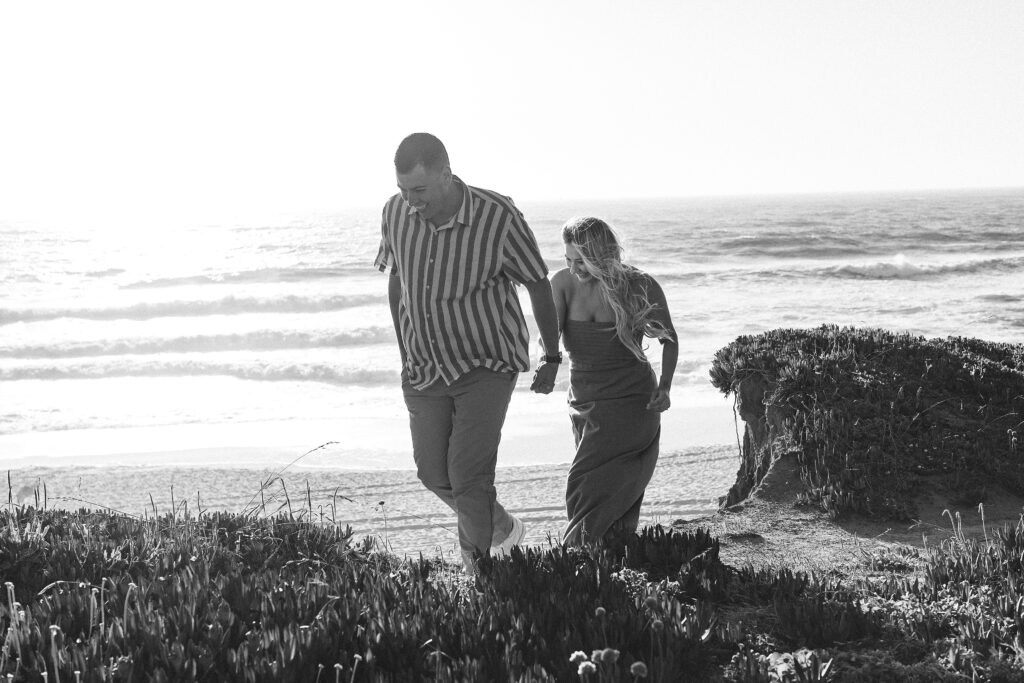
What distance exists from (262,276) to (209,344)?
13135mm

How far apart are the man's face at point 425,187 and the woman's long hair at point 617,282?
912 mm

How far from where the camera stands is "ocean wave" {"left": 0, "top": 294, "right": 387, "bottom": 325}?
3008cm

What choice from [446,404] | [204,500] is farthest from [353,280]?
[446,404]

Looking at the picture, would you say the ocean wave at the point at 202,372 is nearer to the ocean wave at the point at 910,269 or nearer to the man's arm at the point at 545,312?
the man's arm at the point at 545,312

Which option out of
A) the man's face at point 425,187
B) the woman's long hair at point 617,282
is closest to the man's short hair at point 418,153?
the man's face at point 425,187

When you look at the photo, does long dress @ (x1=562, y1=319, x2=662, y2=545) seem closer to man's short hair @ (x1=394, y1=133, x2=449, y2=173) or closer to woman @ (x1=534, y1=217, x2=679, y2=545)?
woman @ (x1=534, y1=217, x2=679, y2=545)

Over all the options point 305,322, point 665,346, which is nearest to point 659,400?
point 665,346

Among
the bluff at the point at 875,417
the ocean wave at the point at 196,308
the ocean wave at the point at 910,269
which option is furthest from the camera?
the ocean wave at the point at 910,269

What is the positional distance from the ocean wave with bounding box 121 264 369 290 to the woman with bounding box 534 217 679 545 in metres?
32.6

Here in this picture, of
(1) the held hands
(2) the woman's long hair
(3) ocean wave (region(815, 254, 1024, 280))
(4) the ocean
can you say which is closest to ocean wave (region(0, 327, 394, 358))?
(4) the ocean

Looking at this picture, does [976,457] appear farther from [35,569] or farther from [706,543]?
[35,569]

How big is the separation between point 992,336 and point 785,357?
17.7 metres

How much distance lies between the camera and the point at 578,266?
17.7 ft

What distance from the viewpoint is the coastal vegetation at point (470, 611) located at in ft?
8.94
